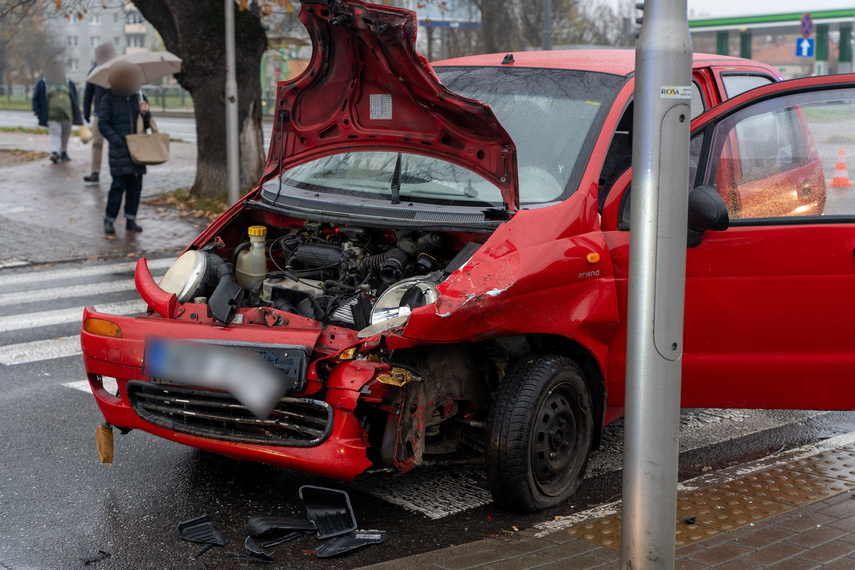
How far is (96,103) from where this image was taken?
48.3 feet

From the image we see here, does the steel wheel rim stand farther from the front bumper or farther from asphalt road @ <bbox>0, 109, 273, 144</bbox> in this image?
asphalt road @ <bbox>0, 109, 273, 144</bbox>

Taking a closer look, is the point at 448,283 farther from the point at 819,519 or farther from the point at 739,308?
the point at 819,519

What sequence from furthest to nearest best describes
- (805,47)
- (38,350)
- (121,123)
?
(805,47)
(121,123)
(38,350)

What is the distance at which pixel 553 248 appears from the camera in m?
4.04

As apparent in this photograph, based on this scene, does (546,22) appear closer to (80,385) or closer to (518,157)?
(80,385)

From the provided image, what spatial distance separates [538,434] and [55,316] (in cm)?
566

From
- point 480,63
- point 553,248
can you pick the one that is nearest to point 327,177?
point 480,63

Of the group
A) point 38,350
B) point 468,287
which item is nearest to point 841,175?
point 468,287

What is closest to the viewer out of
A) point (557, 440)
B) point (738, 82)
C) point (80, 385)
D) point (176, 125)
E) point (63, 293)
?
point (557, 440)

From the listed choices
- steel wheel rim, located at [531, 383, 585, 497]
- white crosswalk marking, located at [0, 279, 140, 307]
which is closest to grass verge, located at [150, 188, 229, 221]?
white crosswalk marking, located at [0, 279, 140, 307]

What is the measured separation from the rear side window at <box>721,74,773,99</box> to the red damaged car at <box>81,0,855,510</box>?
89cm

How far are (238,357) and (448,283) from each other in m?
0.92

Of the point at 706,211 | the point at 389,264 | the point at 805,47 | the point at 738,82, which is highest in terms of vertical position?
the point at 805,47

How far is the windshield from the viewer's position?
14.7ft
